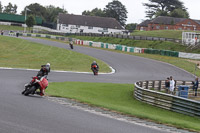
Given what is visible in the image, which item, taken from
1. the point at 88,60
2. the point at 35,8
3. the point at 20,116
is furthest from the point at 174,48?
the point at 35,8

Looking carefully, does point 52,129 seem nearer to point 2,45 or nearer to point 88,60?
point 88,60

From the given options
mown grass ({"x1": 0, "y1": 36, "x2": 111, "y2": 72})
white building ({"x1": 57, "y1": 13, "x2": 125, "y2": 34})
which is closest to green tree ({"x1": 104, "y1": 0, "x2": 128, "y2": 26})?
white building ({"x1": 57, "y1": 13, "x2": 125, "y2": 34})

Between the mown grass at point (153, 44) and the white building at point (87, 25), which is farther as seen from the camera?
the white building at point (87, 25)

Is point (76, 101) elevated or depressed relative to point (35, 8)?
depressed

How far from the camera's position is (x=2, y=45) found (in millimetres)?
57188

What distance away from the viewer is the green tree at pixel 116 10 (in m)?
147

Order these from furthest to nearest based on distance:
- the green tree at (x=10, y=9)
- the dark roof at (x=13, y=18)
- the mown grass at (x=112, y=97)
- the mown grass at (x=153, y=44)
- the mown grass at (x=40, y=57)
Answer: the green tree at (x=10, y=9)
the dark roof at (x=13, y=18)
the mown grass at (x=153, y=44)
the mown grass at (x=40, y=57)
the mown grass at (x=112, y=97)

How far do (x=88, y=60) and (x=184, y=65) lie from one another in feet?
40.5

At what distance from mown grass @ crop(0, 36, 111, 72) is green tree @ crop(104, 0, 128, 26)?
3610 inches

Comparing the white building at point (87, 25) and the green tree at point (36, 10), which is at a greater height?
the green tree at point (36, 10)

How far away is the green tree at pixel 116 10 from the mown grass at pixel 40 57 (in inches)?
3610

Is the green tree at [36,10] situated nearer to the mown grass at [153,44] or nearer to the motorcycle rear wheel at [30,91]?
the mown grass at [153,44]

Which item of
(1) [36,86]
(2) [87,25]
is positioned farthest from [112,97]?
(2) [87,25]

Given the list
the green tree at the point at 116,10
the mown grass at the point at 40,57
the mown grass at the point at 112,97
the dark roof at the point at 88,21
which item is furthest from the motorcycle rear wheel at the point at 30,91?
the green tree at the point at 116,10
